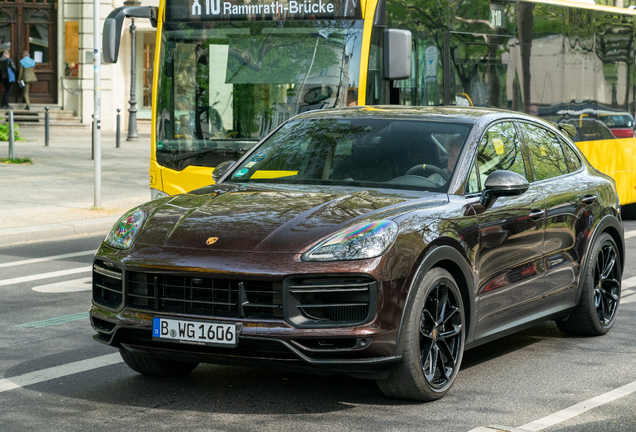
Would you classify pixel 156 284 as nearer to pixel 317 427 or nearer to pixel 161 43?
pixel 317 427

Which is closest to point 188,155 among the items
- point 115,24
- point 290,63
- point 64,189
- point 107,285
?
point 290,63

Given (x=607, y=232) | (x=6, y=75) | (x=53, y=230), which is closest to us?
(x=607, y=232)

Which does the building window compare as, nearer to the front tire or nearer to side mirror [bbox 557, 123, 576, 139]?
side mirror [bbox 557, 123, 576, 139]

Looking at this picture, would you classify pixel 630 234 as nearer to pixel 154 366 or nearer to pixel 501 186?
pixel 501 186

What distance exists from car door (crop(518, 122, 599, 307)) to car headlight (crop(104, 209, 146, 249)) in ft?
8.46

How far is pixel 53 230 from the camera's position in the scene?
12867 mm

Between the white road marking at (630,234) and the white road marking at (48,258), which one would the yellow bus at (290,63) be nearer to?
the white road marking at (48,258)

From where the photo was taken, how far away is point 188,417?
16.9 feet

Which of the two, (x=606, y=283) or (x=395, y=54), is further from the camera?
(x=395, y=54)

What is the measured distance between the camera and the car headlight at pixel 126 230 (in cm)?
541

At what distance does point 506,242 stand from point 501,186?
1.30 ft

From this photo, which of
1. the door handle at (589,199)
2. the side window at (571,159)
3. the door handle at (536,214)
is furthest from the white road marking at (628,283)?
the door handle at (536,214)

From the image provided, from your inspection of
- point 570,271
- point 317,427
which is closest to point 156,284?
point 317,427

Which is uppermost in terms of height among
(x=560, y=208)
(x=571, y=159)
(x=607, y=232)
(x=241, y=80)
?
(x=241, y=80)
